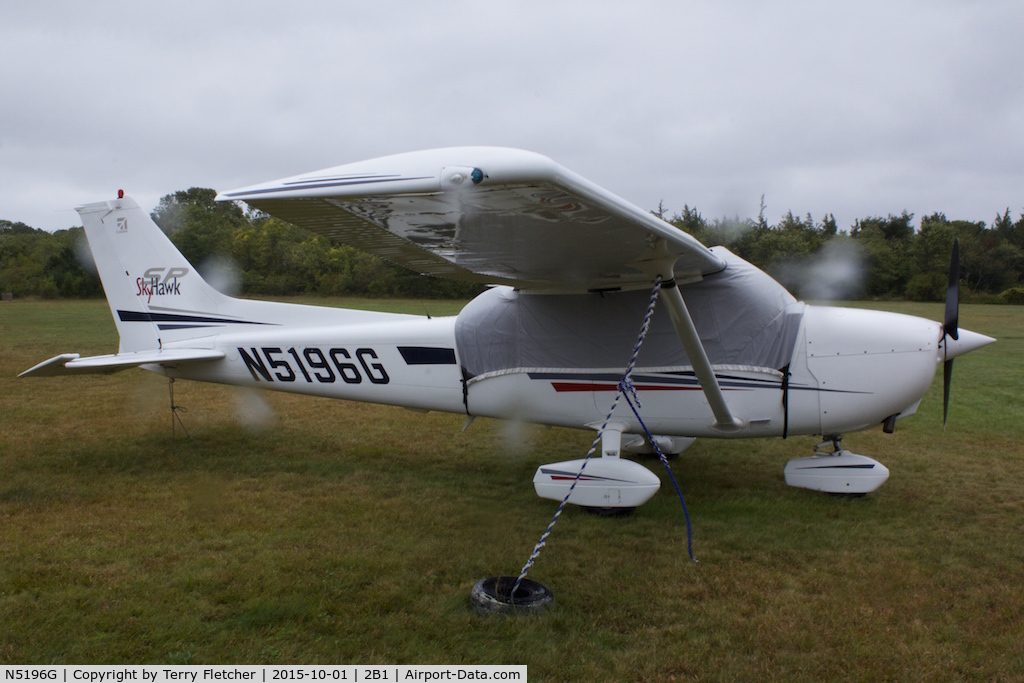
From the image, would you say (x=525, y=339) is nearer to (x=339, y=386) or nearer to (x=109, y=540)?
(x=339, y=386)

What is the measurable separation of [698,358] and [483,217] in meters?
2.12

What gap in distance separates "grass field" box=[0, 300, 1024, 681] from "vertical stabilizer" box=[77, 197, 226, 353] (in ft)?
2.48

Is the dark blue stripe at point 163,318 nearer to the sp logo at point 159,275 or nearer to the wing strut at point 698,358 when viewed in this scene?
the sp logo at point 159,275

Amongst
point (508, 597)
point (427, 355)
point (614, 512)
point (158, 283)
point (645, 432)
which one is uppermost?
point (158, 283)

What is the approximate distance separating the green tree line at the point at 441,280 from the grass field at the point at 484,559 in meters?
2.02

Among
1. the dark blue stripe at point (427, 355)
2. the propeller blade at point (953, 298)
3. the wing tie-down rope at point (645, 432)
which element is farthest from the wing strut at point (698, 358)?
the dark blue stripe at point (427, 355)

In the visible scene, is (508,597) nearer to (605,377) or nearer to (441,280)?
(605,377)

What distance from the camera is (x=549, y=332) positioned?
5.64 meters

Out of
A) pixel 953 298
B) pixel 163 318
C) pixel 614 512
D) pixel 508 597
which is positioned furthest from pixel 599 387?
pixel 163 318

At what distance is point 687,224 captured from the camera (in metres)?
15.7

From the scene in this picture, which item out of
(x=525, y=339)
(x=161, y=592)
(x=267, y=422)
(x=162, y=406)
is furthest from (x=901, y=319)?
(x=162, y=406)

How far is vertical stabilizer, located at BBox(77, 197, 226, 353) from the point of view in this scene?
691cm

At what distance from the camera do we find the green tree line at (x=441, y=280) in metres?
8.02

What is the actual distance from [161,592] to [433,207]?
8.64 feet
